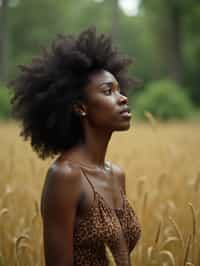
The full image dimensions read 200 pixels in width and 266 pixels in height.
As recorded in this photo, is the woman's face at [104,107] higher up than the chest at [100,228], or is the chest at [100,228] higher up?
the woman's face at [104,107]

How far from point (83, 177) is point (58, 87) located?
0.87ft

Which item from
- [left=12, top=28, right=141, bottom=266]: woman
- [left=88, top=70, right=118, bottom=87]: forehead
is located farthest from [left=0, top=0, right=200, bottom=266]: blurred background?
[left=88, top=70, right=118, bottom=87]: forehead

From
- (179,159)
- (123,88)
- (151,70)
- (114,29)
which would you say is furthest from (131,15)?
(123,88)

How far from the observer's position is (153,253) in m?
1.76

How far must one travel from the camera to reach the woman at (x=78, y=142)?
4.62 feet

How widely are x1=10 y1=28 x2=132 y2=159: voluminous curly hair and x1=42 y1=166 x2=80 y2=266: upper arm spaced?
0.16m

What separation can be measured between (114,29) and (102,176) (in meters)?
15.3

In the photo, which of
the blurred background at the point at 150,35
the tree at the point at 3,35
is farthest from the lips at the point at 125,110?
the blurred background at the point at 150,35

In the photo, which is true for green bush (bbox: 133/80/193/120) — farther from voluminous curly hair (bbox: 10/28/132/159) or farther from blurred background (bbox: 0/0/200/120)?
voluminous curly hair (bbox: 10/28/132/159)

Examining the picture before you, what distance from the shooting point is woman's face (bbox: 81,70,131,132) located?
4.89ft

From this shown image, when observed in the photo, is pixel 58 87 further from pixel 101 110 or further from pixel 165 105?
pixel 165 105

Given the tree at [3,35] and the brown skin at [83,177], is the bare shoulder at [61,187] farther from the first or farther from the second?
the tree at [3,35]

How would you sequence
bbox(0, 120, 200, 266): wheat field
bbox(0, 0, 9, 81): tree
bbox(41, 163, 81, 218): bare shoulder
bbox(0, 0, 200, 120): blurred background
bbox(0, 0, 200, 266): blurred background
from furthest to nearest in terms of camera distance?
1. bbox(0, 0, 200, 120): blurred background
2. bbox(0, 0, 9, 81): tree
3. bbox(0, 0, 200, 266): blurred background
4. bbox(0, 120, 200, 266): wheat field
5. bbox(41, 163, 81, 218): bare shoulder

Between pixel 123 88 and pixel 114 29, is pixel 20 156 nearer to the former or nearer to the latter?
pixel 123 88
